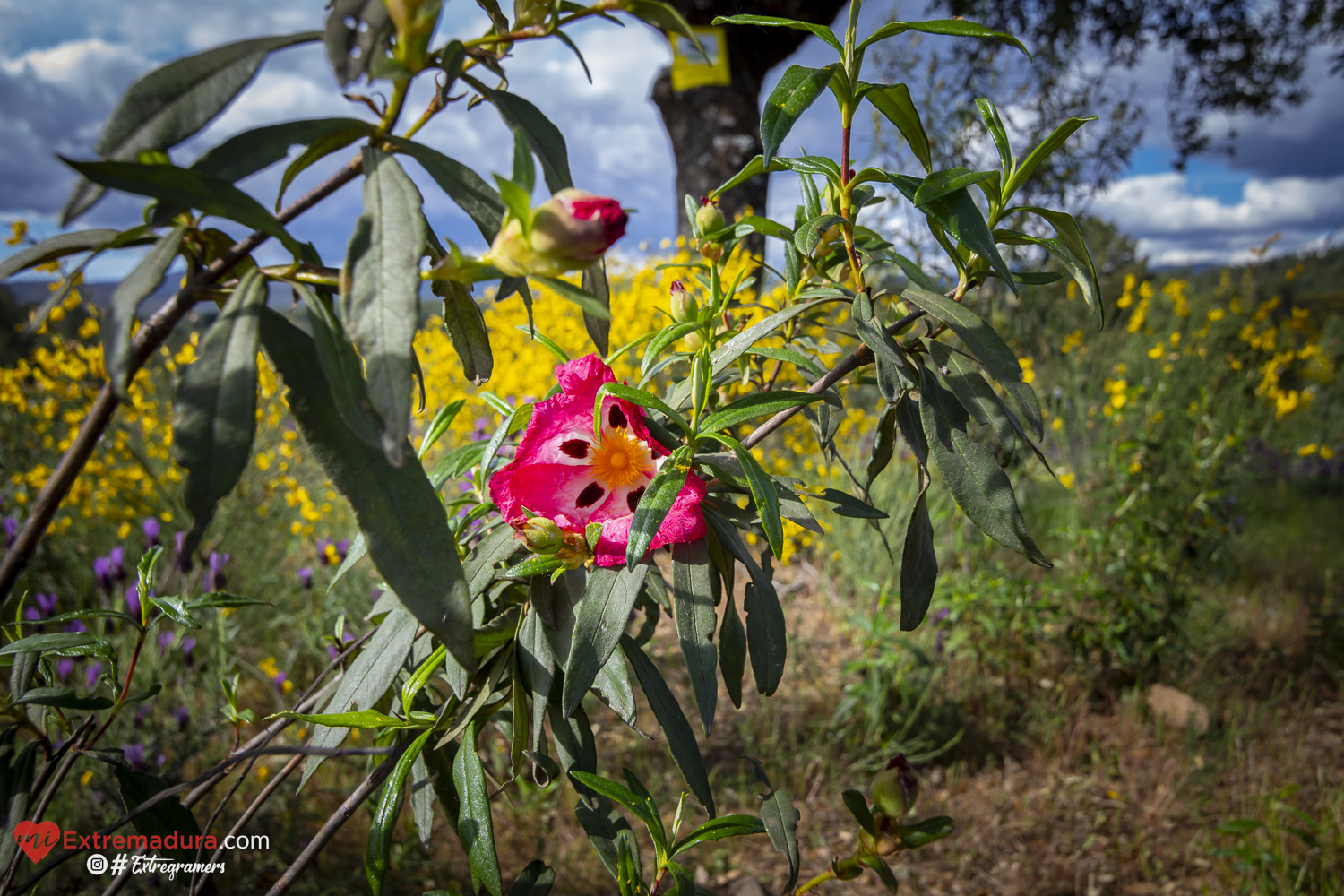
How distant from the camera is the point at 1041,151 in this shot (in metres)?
0.52

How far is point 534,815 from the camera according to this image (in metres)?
1.56

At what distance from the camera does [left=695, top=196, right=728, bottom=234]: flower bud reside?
0.60 meters

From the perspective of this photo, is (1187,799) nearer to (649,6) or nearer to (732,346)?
(732,346)

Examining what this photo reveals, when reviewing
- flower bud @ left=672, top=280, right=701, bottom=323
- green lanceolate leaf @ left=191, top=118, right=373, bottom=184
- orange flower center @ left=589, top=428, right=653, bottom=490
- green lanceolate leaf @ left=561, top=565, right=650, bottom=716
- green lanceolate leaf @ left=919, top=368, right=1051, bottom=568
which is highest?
green lanceolate leaf @ left=191, top=118, right=373, bottom=184

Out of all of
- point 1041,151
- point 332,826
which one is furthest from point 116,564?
point 1041,151

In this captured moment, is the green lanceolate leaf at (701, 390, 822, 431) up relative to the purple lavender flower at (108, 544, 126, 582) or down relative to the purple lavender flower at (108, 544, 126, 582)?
up

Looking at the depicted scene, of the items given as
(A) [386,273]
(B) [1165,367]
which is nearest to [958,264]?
(A) [386,273]

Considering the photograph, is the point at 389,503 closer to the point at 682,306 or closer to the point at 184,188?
the point at 184,188

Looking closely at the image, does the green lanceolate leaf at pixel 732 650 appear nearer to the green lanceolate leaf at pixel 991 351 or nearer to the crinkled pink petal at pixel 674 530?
the crinkled pink petal at pixel 674 530

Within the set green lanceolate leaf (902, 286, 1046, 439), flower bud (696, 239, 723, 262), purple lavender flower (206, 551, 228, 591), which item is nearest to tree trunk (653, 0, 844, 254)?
purple lavender flower (206, 551, 228, 591)

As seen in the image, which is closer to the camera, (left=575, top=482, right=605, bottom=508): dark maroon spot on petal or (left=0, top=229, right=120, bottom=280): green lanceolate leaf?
(left=0, top=229, right=120, bottom=280): green lanceolate leaf

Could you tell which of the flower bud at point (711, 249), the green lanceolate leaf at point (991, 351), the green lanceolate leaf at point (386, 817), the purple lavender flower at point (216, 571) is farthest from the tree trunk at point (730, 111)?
the green lanceolate leaf at point (386, 817)

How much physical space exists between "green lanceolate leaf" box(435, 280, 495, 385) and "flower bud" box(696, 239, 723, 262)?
20cm

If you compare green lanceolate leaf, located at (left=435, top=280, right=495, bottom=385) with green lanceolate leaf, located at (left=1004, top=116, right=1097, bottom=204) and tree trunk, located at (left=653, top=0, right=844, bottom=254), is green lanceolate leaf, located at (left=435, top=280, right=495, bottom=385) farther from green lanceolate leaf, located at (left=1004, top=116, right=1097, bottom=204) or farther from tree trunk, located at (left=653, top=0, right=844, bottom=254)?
tree trunk, located at (left=653, top=0, right=844, bottom=254)
